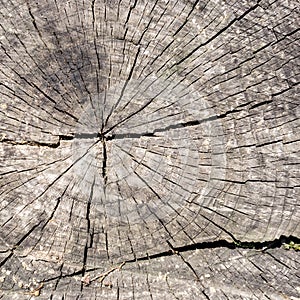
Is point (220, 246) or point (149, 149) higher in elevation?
point (149, 149)

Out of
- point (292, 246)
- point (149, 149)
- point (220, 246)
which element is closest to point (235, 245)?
point (220, 246)

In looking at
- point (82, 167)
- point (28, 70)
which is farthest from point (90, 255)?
point (28, 70)

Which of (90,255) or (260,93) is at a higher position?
(260,93)

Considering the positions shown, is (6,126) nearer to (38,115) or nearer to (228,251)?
(38,115)

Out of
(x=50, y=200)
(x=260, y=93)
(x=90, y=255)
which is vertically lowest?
(x=90, y=255)

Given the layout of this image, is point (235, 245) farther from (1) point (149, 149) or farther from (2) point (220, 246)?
(1) point (149, 149)

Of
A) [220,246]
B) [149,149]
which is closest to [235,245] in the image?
[220,246]

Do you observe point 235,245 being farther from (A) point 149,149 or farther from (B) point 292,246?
(A) point 149,149

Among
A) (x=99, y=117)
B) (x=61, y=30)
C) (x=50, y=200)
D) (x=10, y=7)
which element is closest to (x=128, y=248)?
(x=50, y=200)
